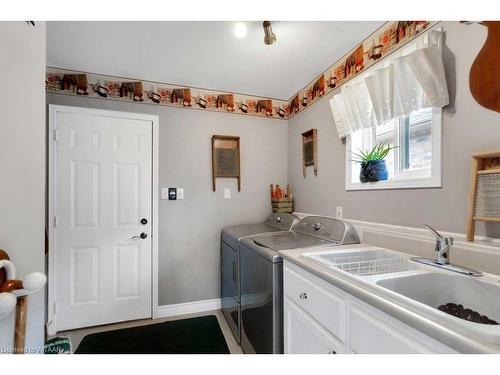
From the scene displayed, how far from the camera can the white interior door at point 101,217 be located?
6.95ft

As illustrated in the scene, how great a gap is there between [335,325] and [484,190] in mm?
915

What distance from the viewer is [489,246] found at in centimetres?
103

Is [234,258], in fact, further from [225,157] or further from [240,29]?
[240,29]

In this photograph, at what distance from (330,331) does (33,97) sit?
1.50 m

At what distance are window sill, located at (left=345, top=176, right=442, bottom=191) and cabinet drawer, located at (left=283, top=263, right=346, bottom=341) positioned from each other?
0.84 m

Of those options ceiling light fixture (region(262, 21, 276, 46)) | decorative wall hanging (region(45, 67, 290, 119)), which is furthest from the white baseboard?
ceiling light fixture (region(262, 21, 276, 46))

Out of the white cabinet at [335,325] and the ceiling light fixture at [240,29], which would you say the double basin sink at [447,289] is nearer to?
the white cabinet at [335,325]

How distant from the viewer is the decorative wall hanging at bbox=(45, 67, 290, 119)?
218cm

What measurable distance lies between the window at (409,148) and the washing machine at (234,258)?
0.86 metres

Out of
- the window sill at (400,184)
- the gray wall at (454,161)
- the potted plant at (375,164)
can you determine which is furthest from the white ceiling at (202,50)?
the window sill at (400,184)

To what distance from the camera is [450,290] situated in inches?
40.1

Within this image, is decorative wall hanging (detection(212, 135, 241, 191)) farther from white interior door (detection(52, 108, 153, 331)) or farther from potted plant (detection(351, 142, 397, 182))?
potted plant (detection(351, 142, 397, 182))

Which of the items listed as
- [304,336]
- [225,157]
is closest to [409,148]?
[304,336]
